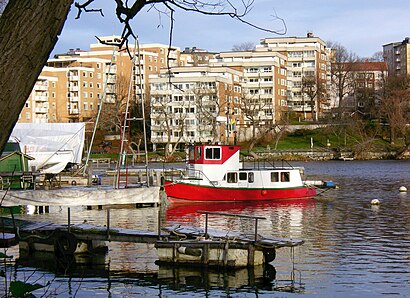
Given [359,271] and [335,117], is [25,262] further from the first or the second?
[335,117]

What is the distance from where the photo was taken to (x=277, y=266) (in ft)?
66.8

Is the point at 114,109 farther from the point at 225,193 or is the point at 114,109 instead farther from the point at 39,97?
the point at 225,193

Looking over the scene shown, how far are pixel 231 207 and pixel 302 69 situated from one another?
323ft

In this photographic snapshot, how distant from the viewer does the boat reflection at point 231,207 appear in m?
36.4

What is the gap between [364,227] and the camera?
30.5 m

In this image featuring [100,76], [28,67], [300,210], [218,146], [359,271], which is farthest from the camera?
[100,76]

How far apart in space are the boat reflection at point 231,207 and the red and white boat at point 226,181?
A: 52 centimetres

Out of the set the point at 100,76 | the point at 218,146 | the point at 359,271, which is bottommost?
the point at 359,271

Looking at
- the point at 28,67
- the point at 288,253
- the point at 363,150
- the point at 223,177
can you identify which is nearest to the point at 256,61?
the point at 363,150

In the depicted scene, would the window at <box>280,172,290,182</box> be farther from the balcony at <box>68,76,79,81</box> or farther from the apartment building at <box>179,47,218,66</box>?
the apartment building at <box>179,47,218,66</box>

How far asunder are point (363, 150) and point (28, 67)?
100.0 metres

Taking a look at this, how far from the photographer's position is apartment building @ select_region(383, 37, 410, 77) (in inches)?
6916

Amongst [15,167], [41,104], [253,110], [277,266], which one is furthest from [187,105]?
[277,266]

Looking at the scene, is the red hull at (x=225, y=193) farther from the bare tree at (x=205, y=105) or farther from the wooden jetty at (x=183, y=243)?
the bare tree at (x=205, y=105)
